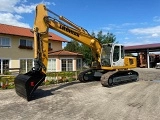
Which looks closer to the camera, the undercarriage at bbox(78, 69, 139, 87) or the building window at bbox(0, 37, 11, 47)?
the undercarriage at bbox(78, 69, 139, 87)

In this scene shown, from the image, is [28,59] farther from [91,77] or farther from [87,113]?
[87,113]

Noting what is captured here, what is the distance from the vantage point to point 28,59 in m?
28.3

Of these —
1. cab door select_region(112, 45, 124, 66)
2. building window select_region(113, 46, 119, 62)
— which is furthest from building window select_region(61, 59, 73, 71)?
building window select_region(113, 46, 119, 62)

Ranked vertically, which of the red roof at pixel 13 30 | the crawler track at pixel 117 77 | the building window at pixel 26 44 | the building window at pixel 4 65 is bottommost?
the crawler track at pixel 117 77

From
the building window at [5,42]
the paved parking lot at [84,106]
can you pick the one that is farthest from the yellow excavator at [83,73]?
the building window at [5,42]

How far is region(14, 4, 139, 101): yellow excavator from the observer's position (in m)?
11.0

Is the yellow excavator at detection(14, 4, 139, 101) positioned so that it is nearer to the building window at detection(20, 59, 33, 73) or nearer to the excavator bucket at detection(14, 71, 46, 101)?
the excavator bucket at detection(14, 71, 46, 101)

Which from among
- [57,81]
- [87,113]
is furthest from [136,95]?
[57,81]

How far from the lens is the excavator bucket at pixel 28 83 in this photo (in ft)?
34.4

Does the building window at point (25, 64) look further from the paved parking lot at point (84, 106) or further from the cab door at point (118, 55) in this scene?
the paved parking lot at point (84, 106)

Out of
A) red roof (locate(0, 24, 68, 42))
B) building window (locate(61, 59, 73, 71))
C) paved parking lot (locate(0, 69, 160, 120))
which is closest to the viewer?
paved parking lot (locate(0, 69, 160, 120))

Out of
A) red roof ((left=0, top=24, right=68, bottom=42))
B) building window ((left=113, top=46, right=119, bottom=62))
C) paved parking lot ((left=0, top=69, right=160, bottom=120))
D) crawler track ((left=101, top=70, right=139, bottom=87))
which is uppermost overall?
red roof ((left=0, top=24, right=68, bottom=42))

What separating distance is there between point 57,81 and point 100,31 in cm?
2313

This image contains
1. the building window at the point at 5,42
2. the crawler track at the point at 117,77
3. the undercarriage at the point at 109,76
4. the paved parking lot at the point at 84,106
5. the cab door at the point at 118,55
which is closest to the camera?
the paved parking lot at the point at 84,106
